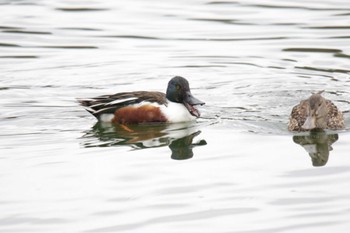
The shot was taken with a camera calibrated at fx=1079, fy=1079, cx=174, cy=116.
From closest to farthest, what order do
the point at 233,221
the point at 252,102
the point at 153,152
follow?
Answer: the point at 233,221
the point at 153,152
the point at 252,102

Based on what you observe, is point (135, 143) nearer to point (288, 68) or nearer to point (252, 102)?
point (252, 102)

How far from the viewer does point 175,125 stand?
1355 cm

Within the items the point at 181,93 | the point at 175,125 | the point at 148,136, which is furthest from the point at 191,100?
the point at 148,136

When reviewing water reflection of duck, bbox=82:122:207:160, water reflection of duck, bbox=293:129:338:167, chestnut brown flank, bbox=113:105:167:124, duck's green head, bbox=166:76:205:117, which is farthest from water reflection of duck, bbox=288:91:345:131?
chestnut brown flank, bbox=113:105:167:124

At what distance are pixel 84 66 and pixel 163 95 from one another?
3.29 metres

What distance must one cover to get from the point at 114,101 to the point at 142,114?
395 mm

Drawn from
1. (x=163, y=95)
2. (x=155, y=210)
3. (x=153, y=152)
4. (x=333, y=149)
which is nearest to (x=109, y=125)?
(x=163, y=95)

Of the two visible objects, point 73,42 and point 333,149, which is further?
point 73,42

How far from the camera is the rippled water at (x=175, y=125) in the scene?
964cm

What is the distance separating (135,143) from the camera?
12586 millimetres

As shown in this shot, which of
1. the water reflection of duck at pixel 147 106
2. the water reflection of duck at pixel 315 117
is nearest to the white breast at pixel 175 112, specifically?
the water reflection of duck at pixel 147 106

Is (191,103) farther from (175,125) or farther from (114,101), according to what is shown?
(114,101)

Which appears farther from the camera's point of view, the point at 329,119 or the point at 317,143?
the point at 329,119

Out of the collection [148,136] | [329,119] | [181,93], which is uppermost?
[181,93]
